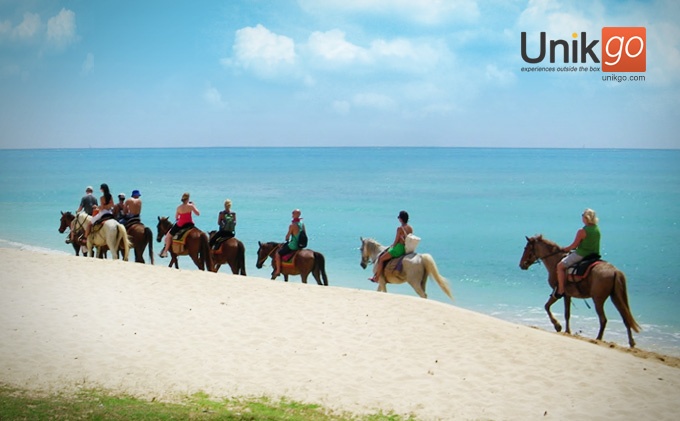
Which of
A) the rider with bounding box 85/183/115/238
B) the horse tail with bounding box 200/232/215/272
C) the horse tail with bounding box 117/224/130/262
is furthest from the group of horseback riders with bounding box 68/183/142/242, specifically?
the horse tail with bounding box 200/232/215/272

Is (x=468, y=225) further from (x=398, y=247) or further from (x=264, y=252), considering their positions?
(x=398, y=247)

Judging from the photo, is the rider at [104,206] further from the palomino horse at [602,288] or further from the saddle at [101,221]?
Result: the palomino horse at [602,288]

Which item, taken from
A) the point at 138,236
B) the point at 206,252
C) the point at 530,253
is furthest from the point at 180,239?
the point at 530,253

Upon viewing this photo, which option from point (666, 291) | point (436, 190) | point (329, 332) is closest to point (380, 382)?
point (329, 332)

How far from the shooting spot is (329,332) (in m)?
11.9

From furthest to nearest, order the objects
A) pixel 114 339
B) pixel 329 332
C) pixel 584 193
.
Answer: pixel 584 193 → pixel 329 332 → pixel 114 339

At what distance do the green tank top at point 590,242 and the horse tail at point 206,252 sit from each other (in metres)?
9.08

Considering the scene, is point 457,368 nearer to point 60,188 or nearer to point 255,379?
point 255,379

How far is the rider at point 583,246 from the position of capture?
1386cm

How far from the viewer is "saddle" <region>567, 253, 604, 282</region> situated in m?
14.0

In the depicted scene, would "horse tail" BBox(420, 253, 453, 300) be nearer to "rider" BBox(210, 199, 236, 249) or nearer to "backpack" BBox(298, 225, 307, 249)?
"backpack" BBox(298, 225, 307, 249)

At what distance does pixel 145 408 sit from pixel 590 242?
379 inches

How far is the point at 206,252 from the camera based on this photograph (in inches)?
696

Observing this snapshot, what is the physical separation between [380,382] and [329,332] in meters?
2.24
